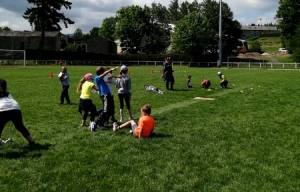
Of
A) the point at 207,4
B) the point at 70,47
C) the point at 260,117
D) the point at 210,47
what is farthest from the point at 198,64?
the point at 260,117

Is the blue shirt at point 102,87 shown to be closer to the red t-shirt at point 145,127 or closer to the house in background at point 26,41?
the red t-shirt at point 145,127

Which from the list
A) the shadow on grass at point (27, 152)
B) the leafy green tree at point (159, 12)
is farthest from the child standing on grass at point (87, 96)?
the leafy green tree at point (159, 12)

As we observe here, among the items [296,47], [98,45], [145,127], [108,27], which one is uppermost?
[108,27]

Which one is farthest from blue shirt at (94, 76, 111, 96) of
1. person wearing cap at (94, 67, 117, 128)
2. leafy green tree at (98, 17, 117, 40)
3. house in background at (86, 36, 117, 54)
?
leafy green tree at (98, 17, 117, 40)

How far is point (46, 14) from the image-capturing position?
70125 millimetres

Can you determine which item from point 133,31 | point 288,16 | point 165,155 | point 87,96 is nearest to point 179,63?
point 133,31

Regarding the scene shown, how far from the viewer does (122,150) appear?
794cm

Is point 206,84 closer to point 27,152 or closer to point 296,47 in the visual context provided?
point 27,152

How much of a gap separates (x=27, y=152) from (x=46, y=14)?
6701 centimetres

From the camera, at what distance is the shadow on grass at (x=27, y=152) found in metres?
7.47

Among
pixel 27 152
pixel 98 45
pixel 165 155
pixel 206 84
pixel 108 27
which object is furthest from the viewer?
pixel 108 27

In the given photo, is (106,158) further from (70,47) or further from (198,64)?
(70,47)

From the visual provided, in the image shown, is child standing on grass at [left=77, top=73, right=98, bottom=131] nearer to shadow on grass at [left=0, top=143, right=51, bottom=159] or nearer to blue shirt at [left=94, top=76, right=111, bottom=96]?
blue shirt at [left=94, top=76, right=111, bottom=96]

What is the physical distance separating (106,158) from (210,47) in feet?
239
